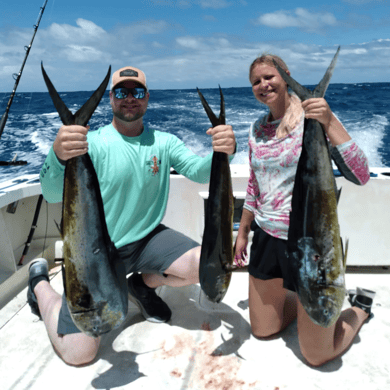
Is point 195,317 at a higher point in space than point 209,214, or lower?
lower

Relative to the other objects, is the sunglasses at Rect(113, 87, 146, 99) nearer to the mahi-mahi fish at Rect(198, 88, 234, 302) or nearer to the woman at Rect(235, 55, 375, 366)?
the woman at Rect(235, 55, 375, 366)

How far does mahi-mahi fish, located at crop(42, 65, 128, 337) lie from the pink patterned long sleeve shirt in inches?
35.8

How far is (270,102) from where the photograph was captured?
1986 millimetres

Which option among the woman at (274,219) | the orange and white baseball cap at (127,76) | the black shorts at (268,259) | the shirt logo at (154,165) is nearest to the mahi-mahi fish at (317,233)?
the woman at (274,219)

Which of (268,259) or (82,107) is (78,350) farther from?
(82,107)

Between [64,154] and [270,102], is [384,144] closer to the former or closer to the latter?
[270,102]

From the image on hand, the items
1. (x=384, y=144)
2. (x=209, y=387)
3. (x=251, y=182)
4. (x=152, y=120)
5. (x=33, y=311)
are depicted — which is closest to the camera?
(x=209, y=387)

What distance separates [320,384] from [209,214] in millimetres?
1048

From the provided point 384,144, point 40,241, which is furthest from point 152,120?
point 40,241

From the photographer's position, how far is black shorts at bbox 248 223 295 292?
2.05 metres

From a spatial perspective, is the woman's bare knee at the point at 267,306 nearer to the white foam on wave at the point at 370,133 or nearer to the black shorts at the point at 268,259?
the black shorts at the point at 268,259

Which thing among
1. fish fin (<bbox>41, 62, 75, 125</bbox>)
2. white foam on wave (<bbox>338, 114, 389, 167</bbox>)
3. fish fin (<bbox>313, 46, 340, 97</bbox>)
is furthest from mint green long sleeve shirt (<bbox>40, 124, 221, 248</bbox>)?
white foam on wave (<bbox>338, 114, 389, 167</bbox>)

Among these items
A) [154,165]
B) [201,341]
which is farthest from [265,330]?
[154,165]

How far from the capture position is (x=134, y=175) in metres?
2.17
